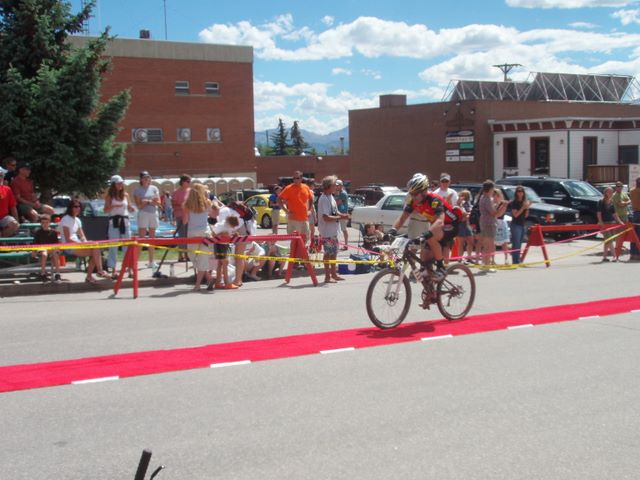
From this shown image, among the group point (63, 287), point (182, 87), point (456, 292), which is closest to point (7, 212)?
point (63, 287)

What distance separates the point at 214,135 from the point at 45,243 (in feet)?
128

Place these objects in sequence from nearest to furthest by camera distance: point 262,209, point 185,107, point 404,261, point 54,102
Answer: point 404,261 < point 54,102 < point 262,209 < point 185,107

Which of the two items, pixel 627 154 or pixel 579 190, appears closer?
pixel 579 190

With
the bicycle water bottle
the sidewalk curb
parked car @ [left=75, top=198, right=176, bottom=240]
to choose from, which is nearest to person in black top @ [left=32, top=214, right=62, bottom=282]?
the sidewalk curb

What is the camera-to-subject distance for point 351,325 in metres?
9.58

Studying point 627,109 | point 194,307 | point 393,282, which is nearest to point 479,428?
point 393,282

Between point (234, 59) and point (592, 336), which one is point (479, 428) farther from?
point (234, 59)

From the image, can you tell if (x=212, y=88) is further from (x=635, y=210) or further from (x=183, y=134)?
(x=635, y=210)

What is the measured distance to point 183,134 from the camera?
50688mm

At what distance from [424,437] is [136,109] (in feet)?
154

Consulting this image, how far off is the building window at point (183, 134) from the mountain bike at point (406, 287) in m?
42.8

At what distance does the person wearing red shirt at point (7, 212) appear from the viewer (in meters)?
13.7

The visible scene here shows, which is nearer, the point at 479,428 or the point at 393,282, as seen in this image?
the point at 479,428

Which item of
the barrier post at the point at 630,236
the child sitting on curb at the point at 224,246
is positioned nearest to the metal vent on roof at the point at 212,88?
the barrier post at the point at 630,236
